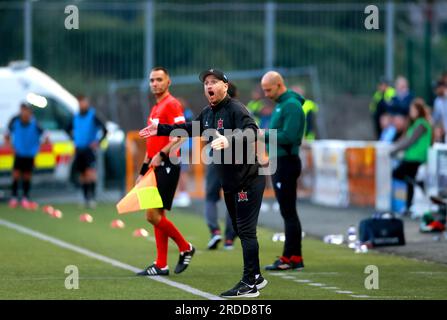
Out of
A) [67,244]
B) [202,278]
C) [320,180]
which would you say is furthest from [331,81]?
[202,278]

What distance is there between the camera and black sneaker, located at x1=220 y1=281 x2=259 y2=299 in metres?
12.0

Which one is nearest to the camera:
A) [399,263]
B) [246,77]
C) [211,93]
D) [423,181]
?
[211,93]

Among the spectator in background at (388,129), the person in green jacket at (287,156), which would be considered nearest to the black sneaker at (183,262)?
the person in green jacket at (287,156)

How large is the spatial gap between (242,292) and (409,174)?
10.6 meters

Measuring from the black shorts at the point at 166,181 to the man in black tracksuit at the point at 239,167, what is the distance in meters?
1.55

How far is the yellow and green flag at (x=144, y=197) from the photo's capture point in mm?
13836

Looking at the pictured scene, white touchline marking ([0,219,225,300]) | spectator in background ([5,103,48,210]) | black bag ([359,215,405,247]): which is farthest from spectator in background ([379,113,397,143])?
Answer: black bag ([359,215,405,247])

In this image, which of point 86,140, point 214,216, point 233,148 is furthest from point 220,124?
point 86,140

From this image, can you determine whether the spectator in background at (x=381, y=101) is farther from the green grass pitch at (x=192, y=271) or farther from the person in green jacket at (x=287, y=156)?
the person in green jacket at (x=287, y=156)

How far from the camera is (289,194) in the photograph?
1448cm

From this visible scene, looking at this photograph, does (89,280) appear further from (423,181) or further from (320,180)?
(320,180)

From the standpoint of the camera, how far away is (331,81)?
32062 mm

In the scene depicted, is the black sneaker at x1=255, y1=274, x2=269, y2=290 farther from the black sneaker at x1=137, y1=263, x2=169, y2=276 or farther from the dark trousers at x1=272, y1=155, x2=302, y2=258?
the dark trousers at x1=272, y1=155, x2=302, y2=258
